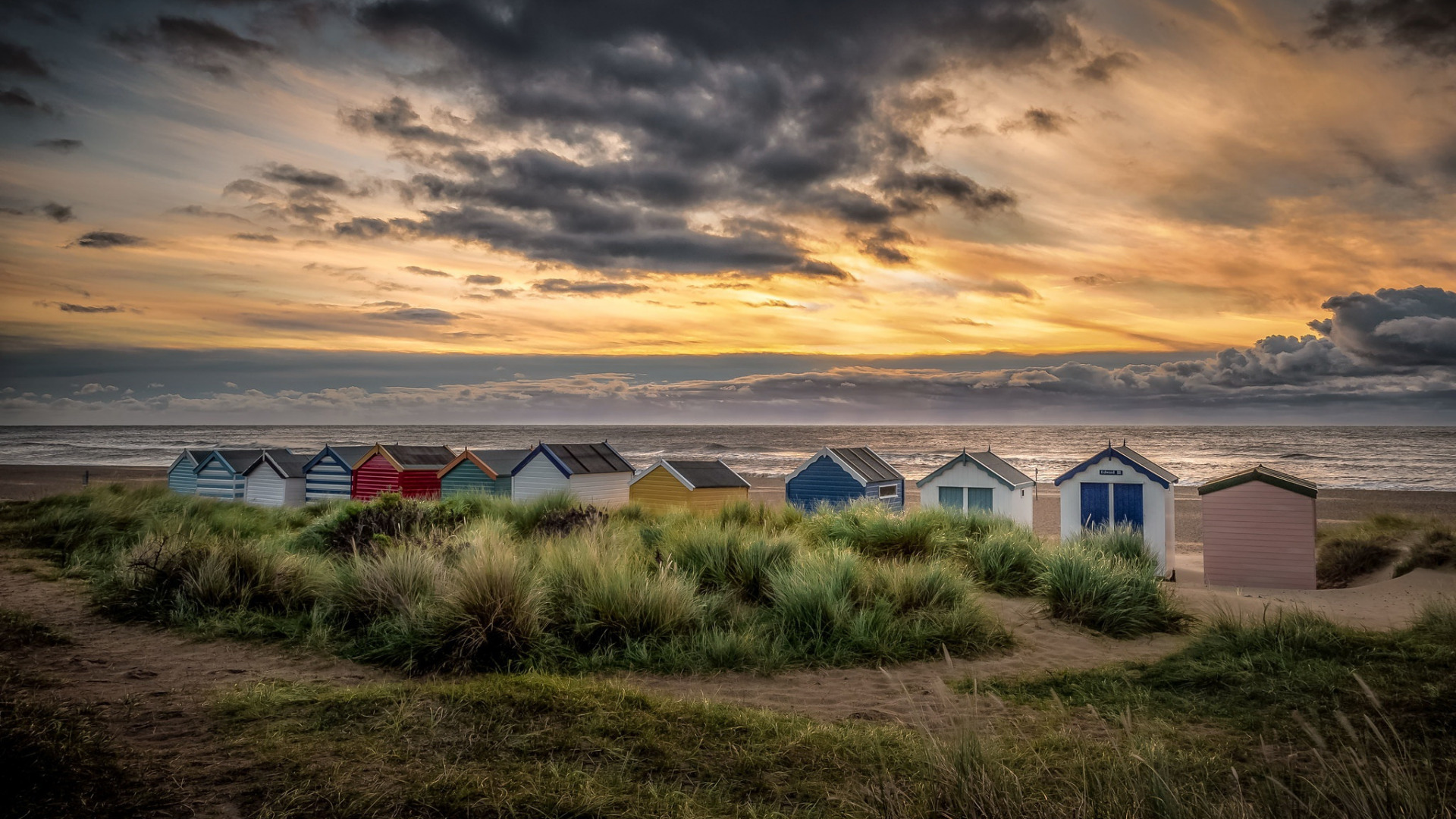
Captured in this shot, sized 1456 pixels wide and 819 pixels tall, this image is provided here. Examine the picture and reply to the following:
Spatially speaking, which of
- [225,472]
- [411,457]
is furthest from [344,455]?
[225,472]

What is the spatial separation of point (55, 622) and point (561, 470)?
14.0 meters

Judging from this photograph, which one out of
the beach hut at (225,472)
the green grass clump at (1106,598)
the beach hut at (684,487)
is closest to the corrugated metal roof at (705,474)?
the beach hut at (684,487)

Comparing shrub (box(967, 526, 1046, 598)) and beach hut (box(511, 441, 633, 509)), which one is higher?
beach hut (box(511, 441, 633, 509))

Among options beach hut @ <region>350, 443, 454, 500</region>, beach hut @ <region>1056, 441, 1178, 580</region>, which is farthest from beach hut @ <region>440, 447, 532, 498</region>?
beach hut @ <region>1056, 441, 1178, 580</region>

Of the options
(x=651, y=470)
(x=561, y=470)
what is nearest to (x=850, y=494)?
(x=651, y=470)

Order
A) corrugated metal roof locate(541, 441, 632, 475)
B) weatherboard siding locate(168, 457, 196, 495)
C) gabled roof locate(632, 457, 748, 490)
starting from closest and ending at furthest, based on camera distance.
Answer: gabled roof locate(632, 457, 748, 490) < corrugated metal roof locate(541, 441, 632, 475) < weatherboard siding locate(168, 457, 196, 495)

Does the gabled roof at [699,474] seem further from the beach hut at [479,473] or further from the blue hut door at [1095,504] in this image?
the blue hut door at [1095,504]

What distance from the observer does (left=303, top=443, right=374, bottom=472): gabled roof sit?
25.9 meters

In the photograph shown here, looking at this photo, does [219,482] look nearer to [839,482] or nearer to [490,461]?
[490,461]

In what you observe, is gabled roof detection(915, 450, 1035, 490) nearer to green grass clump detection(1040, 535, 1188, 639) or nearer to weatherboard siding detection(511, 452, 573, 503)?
green grass clump detection(1040, 535, 1188, 639)

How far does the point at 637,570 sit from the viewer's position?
30.8 feet

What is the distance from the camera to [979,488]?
18797 mm

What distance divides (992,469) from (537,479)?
12.3 meters

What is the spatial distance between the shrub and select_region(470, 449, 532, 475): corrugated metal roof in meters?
14.1
